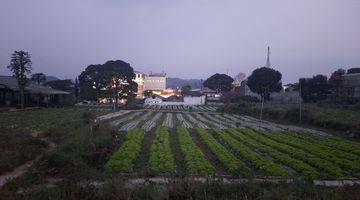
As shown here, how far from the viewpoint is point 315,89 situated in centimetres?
6172

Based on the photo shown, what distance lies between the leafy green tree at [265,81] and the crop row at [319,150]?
43.9 metres

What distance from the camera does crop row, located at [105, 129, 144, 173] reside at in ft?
49.3

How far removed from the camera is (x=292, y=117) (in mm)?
40875

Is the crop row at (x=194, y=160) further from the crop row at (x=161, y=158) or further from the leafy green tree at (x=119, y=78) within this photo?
the leafy green tree at (x=119, y=78)

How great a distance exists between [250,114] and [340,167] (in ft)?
116

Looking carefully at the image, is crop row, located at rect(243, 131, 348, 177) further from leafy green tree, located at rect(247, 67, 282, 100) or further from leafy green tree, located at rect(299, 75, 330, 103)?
leafy green tree, located at rect(247, 67, 282, 100)

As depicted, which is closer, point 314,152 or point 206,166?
point 206,166

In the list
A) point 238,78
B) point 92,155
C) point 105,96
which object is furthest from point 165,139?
point 238,78

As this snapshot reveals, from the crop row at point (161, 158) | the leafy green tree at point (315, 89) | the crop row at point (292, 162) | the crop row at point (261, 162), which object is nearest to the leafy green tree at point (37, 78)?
the leafy green tree at point (315, 89)

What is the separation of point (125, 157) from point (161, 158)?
5.27 feet

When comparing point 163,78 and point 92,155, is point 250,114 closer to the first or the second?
point 92,155

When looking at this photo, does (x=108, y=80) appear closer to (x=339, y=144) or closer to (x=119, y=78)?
(x=119, y=78)

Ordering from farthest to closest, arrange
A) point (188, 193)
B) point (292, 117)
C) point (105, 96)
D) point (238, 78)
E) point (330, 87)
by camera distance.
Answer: point (238, 78) → point (105, 96) → point (330, 87) → point (292, 117) → point (188, 193)

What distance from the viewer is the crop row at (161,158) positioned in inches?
590
